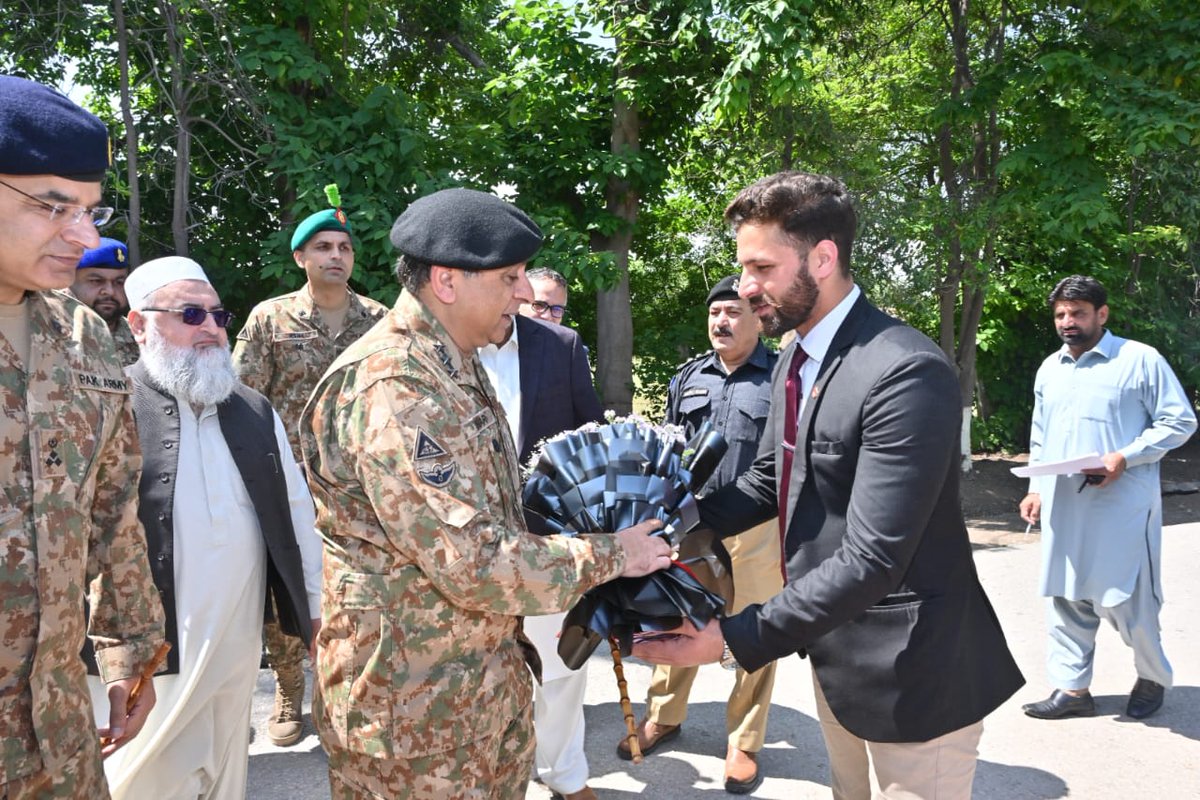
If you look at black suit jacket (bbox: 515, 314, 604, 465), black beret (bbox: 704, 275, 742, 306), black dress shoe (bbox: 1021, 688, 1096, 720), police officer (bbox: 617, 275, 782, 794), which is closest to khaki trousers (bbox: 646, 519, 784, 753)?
police officer (bbox: 617, 275, 782, 794)

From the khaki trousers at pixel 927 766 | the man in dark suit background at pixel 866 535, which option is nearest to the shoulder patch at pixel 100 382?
the man in dark suit background at pixel 866 535

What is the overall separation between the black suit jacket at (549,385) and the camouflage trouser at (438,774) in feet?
6.44

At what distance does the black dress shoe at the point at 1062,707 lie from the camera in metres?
5.16

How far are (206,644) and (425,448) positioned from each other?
1.80m

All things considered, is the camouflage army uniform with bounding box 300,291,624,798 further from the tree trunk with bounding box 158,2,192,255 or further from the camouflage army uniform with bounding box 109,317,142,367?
the tree trunk with bounding box 158,2,192,255

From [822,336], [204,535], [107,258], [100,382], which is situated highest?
[107,258]

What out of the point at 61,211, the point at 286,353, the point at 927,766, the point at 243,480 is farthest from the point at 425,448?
the point at 286,353

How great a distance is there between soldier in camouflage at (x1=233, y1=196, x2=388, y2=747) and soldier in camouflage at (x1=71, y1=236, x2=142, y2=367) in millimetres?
580

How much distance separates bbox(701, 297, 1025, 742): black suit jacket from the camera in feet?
7.75

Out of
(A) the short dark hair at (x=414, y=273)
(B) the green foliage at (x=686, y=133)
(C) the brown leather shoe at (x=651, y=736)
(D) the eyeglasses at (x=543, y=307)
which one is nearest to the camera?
(A) the short dark hair at (x=414, y=273)

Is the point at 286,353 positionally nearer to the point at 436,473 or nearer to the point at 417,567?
the point at 417,567

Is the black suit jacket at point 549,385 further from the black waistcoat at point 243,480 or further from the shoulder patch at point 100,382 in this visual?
the shoulder patch at point 100,382

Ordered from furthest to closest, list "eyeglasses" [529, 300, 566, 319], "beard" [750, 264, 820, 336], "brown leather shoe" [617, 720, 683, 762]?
"eyeglasses" [529, 300, 566, 319]
"brown leather shoe" [617, 720, 683, 762]
"beard" [750, 264, 820, 336]

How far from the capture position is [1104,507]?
5301mm
